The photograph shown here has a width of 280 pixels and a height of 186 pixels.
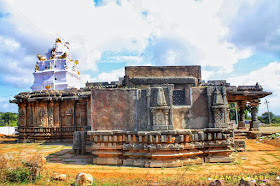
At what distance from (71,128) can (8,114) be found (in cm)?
3536

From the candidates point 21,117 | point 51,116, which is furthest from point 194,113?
point 21,117

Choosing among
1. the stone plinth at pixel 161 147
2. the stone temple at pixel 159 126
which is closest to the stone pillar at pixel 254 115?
the stone temple at pixel 159 126

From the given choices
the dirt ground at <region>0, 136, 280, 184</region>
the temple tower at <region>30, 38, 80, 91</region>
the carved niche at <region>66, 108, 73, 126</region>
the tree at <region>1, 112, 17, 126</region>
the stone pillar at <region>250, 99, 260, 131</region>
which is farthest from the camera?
the tree at <region>1, 112, 17, 126</region>

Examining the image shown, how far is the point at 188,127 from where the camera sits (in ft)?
23.9

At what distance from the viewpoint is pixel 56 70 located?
106 ft

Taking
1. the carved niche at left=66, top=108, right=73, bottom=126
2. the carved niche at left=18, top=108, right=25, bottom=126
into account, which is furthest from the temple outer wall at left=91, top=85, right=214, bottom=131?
the carved niche at left=18, top=108, right=25, bottom=126

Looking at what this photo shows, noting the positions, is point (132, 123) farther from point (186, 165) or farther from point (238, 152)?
point (238, 152)

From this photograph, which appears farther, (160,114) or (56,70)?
(56,70)

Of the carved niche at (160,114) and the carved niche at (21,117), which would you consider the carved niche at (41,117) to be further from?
the carved niche at (160,114)

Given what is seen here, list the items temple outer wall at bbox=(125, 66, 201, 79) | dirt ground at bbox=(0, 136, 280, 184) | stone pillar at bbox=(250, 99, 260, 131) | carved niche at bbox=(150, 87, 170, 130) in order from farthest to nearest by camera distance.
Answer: stone pillar at bbox=(250, 99, 260, 131) → temple outer wall at bbox=(125, 66, 201, 79) → carved niche at bbox=(150, 87, 170, 130) → dirt ground at bbox=(0, 136, 280, 184)

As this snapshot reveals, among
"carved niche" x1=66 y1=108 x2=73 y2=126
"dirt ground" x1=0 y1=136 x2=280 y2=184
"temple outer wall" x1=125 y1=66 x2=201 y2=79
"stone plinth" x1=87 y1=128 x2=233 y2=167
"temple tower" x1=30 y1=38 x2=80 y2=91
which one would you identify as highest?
"temple tower" x1=30 y1=38 x2=80 y2=91

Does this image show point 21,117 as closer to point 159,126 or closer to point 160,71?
point 160,71

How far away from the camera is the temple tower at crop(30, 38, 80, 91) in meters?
32.2

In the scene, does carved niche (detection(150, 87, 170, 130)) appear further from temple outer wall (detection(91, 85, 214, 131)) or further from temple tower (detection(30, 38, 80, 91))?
temple tower (detection(30, 38, 80, 91))
